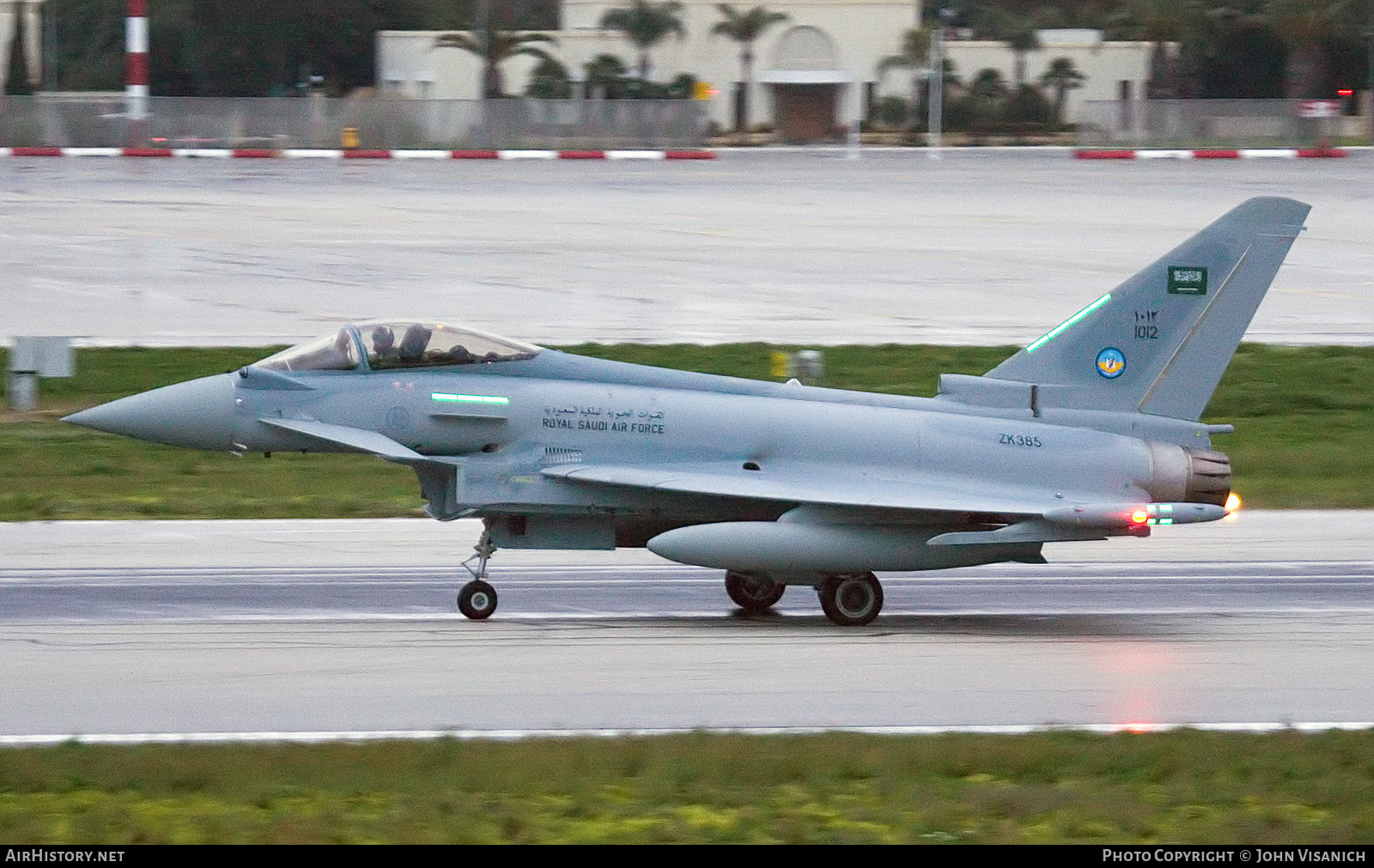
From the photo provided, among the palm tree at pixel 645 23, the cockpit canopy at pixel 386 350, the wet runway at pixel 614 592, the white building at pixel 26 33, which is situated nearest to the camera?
the cockpit canopy at pixel 386 350

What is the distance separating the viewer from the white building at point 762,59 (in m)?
81.6

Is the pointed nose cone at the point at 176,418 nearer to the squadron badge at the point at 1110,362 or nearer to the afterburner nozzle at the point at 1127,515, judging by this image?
the afterburner nozzle at the point at 1127,515

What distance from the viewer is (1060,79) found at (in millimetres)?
84250

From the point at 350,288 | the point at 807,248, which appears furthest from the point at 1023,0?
the point at 350,288

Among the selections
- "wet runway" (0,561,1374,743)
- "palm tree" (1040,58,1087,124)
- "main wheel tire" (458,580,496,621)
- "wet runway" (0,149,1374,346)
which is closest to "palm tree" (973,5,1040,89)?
"palm tree" (1040,58,1087,124)

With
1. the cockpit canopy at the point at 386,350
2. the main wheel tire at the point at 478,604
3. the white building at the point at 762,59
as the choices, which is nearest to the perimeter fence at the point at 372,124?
the white building at the point at 762,59

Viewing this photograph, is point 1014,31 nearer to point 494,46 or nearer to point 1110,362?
point 494,46

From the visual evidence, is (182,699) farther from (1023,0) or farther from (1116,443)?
(1023,0)

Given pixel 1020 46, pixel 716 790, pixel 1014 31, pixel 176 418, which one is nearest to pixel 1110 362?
pixel 716 790

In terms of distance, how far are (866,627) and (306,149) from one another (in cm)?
5467

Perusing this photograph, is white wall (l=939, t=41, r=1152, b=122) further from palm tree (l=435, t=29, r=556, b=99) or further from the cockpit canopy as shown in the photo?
the cockpit canopy

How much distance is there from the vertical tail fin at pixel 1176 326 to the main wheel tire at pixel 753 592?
284 centimetres

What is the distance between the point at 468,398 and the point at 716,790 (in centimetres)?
598

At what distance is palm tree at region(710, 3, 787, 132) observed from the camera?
265 feet
